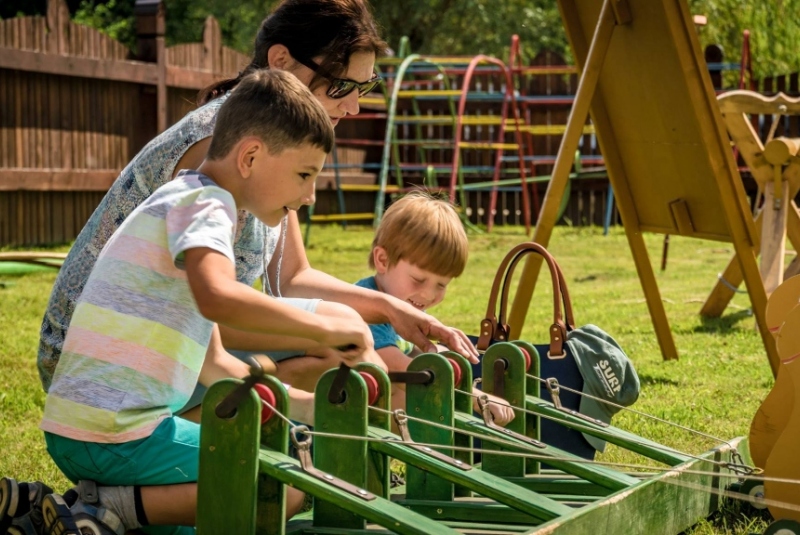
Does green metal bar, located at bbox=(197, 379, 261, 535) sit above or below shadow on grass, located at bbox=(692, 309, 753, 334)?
above

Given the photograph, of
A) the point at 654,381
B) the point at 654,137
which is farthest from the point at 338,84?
the point at 654,381

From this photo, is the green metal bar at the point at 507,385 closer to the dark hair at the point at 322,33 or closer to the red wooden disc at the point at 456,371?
the red wooden disc at the point at 456,371

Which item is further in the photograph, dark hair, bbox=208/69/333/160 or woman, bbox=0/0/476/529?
woman, bbox=0/0/476/529

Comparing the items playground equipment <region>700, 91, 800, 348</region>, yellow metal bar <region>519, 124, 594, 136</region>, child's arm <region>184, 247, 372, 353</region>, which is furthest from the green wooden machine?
yellow metal bar <region>519, 124, 594, 136</region>

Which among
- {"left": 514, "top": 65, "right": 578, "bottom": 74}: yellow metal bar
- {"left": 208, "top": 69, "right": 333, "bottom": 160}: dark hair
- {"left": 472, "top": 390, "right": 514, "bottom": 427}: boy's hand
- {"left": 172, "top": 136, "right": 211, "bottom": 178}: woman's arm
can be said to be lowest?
{"left": 472, "top": 390, "right": 514, "bottom": 427}: boy's hand

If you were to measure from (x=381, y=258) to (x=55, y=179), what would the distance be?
743cm

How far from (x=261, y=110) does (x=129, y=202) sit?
2.40ft

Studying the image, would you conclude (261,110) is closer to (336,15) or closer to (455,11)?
(336,15)

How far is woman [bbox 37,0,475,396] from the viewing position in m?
2.96

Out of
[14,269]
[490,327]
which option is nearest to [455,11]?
[14,269]

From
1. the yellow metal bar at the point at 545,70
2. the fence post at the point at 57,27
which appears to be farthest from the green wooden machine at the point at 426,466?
the yellow metal bar at the point at 545,70

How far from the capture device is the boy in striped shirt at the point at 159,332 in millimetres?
2350

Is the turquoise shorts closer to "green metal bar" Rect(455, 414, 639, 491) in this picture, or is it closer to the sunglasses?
"green metal bar" Rect(455, 414, 639, 491)

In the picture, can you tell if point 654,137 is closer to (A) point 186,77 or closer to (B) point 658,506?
(B) point 658,506
